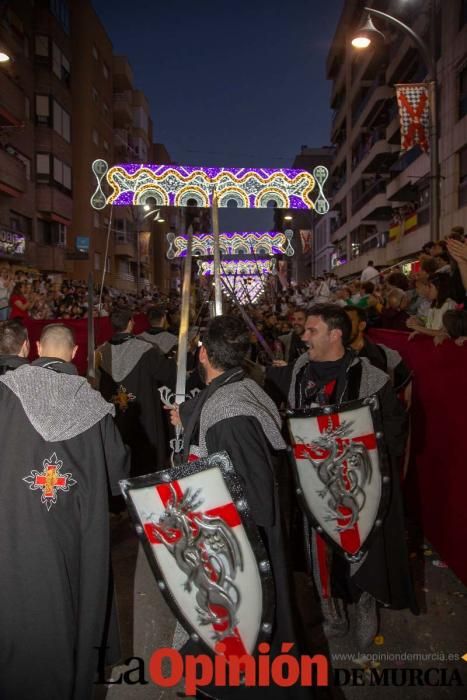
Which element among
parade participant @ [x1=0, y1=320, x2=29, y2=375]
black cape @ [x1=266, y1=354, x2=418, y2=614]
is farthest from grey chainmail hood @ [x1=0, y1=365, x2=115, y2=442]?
black cape @ [x1=266, y1=354, x2=418, y2=614]

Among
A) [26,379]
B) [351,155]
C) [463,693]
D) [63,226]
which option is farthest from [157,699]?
[351,155]

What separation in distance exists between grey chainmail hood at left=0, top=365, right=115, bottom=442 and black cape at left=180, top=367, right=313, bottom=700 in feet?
1.77

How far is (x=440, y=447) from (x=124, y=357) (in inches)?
129

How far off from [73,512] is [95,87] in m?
39.7

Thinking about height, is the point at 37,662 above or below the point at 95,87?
below

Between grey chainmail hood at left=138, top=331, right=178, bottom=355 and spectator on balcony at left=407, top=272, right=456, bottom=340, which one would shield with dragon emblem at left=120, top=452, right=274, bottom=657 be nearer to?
spectator on balcony at left=407, top=272, right=456, bottom=340

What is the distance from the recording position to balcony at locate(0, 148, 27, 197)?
23594mm

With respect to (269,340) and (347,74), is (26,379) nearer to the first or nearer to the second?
(269,340)

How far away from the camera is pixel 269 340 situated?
1262 cm

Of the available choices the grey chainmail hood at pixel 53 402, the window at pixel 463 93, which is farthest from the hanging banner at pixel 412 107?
the grey chainmail hood at pixel 53 402

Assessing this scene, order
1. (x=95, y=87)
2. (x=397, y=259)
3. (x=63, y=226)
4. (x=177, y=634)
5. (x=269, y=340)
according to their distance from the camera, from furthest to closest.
Result: 1. (x=95, y=87)
2. (x=63, y=226)
3. (x=397, y=259)
4. (x=269, y=340)
5. (x=177, y=634)

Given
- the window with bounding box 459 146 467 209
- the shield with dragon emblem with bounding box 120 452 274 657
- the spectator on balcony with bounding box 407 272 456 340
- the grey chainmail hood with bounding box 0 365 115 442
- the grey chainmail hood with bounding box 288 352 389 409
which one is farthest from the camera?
the window with bounding box 459 146 467 209

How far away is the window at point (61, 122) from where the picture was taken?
3116 centimetres

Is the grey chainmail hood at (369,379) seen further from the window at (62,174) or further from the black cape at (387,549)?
the window at (62,174)
